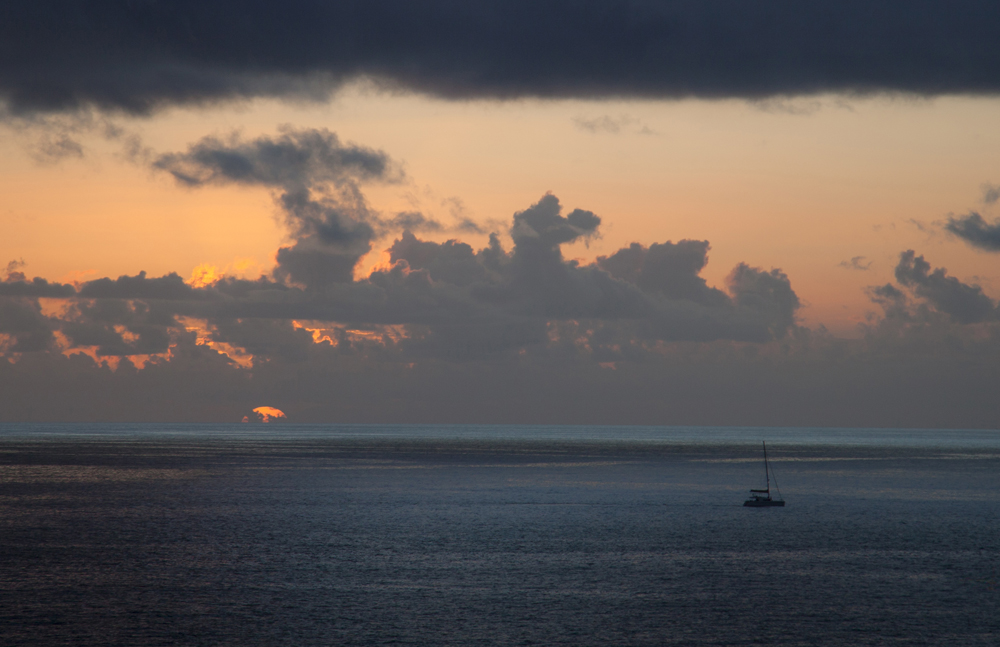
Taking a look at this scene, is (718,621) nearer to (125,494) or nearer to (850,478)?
(125,494)

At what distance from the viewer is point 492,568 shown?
202 ft

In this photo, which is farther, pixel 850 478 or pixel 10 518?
pixel 850 478

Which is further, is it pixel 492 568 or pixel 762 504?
pixel 762 504

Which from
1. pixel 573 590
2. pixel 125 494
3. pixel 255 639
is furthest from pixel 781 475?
pixel 255 639

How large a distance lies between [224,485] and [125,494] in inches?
765

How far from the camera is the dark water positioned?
45.0 meters

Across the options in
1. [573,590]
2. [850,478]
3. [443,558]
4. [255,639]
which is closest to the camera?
[255,639]

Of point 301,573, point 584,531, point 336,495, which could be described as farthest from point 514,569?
point 336,495

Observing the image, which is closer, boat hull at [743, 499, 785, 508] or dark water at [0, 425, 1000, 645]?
dark water at [0, 425, 1000, 645]

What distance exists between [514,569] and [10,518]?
177 feet

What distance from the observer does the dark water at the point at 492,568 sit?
148 ft

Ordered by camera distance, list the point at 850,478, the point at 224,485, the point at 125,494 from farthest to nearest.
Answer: the point at 850,478
the point at 224,485
the point at 125,494

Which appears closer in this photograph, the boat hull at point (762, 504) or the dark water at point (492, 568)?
the dark water at point (492, 568)

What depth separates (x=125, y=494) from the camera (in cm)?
11631
